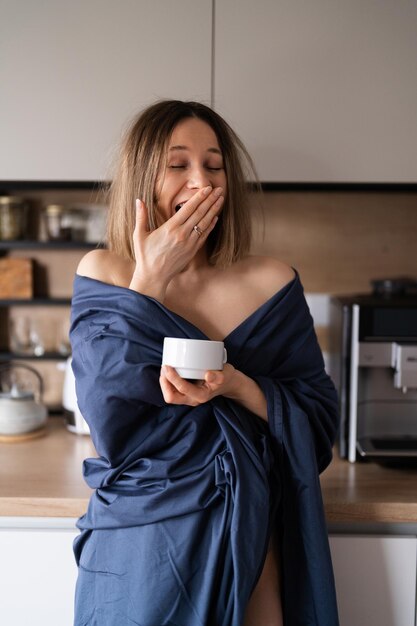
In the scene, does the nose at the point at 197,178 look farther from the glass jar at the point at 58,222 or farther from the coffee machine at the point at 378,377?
the glass jar at the point at 58,222

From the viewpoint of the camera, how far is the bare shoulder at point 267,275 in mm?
1295

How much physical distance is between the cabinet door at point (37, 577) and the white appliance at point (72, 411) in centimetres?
41

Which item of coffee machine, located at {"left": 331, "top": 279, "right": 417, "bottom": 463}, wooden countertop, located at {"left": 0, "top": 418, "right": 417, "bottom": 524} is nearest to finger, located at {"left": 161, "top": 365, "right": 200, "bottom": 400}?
wooden countertop, located at {"left": 0, "top": 418, "right": 417, "bottom": 524}

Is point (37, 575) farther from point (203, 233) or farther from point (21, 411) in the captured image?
point (203, 233)

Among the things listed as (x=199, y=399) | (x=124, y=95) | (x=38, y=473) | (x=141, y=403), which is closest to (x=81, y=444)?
(x=38, y=473)

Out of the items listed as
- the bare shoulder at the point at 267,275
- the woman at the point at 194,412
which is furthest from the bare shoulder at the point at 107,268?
the bare shoulder at the point at 267,275

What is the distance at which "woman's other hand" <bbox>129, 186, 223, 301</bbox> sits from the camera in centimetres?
117

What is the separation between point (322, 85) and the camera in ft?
5.17

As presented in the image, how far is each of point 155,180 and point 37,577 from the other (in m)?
0.87

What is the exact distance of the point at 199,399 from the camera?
108cm

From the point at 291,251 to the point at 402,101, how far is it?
55 cm

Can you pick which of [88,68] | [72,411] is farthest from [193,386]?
[88,68]

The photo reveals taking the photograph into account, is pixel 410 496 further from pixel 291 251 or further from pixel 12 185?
pixel 12 185

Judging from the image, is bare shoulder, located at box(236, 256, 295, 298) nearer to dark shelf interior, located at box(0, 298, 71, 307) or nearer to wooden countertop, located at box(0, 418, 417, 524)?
wooden countertop, located at box(0, 418, 417, 524)
